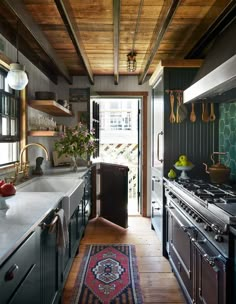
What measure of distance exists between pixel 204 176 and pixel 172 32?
157 cm

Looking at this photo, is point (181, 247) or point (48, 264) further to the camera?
point (181, 247)

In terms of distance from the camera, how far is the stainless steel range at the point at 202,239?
147 cm

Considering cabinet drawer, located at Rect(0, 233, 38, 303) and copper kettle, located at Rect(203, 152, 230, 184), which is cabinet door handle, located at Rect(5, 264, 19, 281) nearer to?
cabinet drawer, located at Rect(0, 233, 38, 303)

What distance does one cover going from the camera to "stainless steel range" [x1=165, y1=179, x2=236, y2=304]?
147 cm

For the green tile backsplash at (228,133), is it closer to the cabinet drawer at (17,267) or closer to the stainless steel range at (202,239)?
the stainless steel range at (202,239)

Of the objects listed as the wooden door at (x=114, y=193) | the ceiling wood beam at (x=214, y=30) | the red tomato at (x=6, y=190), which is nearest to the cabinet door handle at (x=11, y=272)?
the red tomato at (x=6, y=190)

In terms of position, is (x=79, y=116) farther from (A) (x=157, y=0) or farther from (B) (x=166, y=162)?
(A) (x=157, y=0)

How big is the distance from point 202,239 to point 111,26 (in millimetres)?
2126

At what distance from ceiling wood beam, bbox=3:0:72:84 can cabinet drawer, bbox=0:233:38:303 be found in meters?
1.62

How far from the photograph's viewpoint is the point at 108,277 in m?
2.79

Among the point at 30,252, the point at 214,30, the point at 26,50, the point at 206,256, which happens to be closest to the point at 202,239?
the point at 206,256

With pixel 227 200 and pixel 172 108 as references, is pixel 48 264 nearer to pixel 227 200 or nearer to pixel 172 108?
pixel 227 200

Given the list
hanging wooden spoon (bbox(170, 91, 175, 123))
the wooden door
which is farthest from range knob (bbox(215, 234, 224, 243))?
the wooden door

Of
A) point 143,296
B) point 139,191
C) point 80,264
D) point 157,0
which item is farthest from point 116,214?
point 157,0
